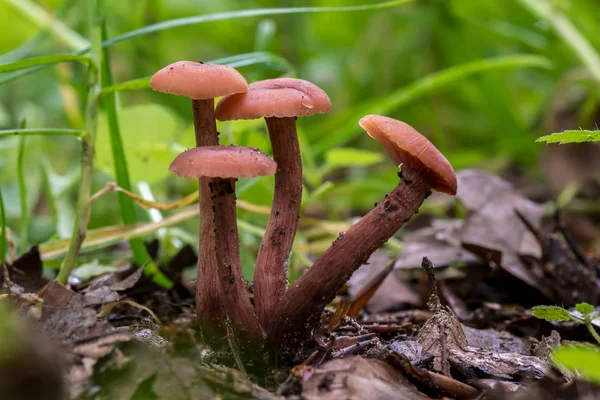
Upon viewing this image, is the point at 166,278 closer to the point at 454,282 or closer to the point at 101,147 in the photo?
the point at 101,147

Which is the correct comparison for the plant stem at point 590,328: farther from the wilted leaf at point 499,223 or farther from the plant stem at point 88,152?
the plant stem at point 88,152

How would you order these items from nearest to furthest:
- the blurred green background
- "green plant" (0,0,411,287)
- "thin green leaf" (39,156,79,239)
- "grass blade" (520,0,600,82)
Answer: "green plant" (0,0,411,287)
"thin green leaf" (39,156,79,239)
the blurred green background
"grass blade" (520,0,600,82)

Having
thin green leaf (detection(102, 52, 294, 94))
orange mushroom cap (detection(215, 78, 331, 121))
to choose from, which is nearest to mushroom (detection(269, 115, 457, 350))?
orange mushroom cap (detection(215, 78, 331, 121))

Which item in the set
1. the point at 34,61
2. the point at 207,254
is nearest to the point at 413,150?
the point at 207,254

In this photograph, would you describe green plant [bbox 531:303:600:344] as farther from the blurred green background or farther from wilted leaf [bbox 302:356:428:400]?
the blurred green background

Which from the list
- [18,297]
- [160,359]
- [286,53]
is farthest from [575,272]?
[286,53]

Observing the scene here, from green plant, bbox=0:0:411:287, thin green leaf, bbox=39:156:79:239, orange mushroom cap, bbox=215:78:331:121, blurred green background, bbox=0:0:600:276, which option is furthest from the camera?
blurred green background, bbox=0:0:600:276

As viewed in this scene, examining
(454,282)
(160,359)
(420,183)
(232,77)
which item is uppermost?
(232,77)

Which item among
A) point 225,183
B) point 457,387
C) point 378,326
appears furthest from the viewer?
point 378,326
